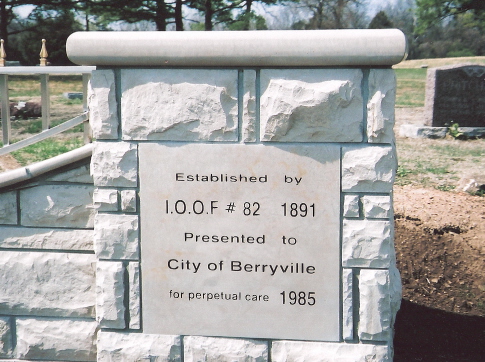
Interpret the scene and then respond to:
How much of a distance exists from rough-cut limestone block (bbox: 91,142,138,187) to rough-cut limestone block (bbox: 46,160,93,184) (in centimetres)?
27

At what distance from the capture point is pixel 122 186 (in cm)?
273

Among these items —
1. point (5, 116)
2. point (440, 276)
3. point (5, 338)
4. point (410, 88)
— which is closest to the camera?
point (5, 338)

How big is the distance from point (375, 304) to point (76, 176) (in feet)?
5.24

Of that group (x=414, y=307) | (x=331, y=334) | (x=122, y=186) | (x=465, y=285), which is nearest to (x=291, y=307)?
(x=331, y=334)

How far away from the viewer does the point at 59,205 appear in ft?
9.86

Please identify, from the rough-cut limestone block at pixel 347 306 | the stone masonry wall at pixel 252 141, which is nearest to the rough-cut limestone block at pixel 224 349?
the stone masonry wall at pixel 252 141

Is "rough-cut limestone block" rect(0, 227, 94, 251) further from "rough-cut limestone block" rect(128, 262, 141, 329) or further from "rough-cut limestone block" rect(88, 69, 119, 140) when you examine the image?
"rough-cut limestone block" rect(88, 69, 119, 140)

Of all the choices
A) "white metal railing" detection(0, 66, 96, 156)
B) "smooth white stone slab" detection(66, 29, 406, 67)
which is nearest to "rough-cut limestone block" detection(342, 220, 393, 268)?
"smooth white stone slab" detection(66, 29, 406, 67)

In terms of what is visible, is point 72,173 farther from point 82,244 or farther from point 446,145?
point 446,145

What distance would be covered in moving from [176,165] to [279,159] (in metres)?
0.47

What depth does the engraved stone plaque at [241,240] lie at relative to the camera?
8.66 ft

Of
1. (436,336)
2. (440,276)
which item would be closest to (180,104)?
(436,336)

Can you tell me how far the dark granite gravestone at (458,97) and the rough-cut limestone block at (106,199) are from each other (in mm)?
7935

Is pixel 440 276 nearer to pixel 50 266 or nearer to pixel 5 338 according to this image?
pixel 50 266
